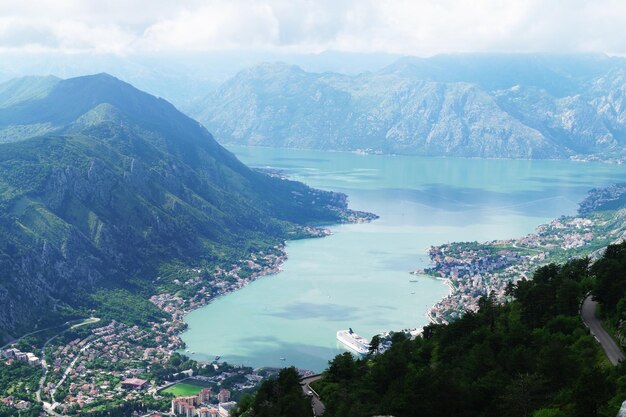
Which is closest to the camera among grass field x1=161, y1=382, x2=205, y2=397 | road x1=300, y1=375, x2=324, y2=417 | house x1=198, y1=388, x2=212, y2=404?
road x1=300, y1=375, x2=324, y2=417

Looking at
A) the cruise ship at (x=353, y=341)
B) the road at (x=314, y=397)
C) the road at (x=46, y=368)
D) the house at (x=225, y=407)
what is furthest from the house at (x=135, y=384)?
the road at (x=314, y=397)

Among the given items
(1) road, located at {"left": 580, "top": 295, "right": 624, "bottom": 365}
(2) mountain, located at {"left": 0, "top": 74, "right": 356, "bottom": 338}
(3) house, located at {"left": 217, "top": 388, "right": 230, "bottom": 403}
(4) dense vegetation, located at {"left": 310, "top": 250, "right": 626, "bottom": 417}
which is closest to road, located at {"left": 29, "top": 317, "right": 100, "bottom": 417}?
(2) mountain, located at {"left": 0, "top": 74, "right": 356, "bottom": 338}

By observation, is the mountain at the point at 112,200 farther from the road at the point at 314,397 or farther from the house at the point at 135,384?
the road at the point at 314,397

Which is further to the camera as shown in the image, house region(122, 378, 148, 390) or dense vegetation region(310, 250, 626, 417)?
house region(122, 378, 148, 390)

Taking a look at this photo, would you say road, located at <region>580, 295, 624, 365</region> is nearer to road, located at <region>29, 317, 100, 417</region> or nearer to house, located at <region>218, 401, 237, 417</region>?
house, located at <region>218, 401, 237, 417</region>

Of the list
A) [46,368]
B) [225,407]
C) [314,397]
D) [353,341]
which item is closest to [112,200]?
[46,368]

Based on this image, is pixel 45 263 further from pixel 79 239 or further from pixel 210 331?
pixel 210 331
